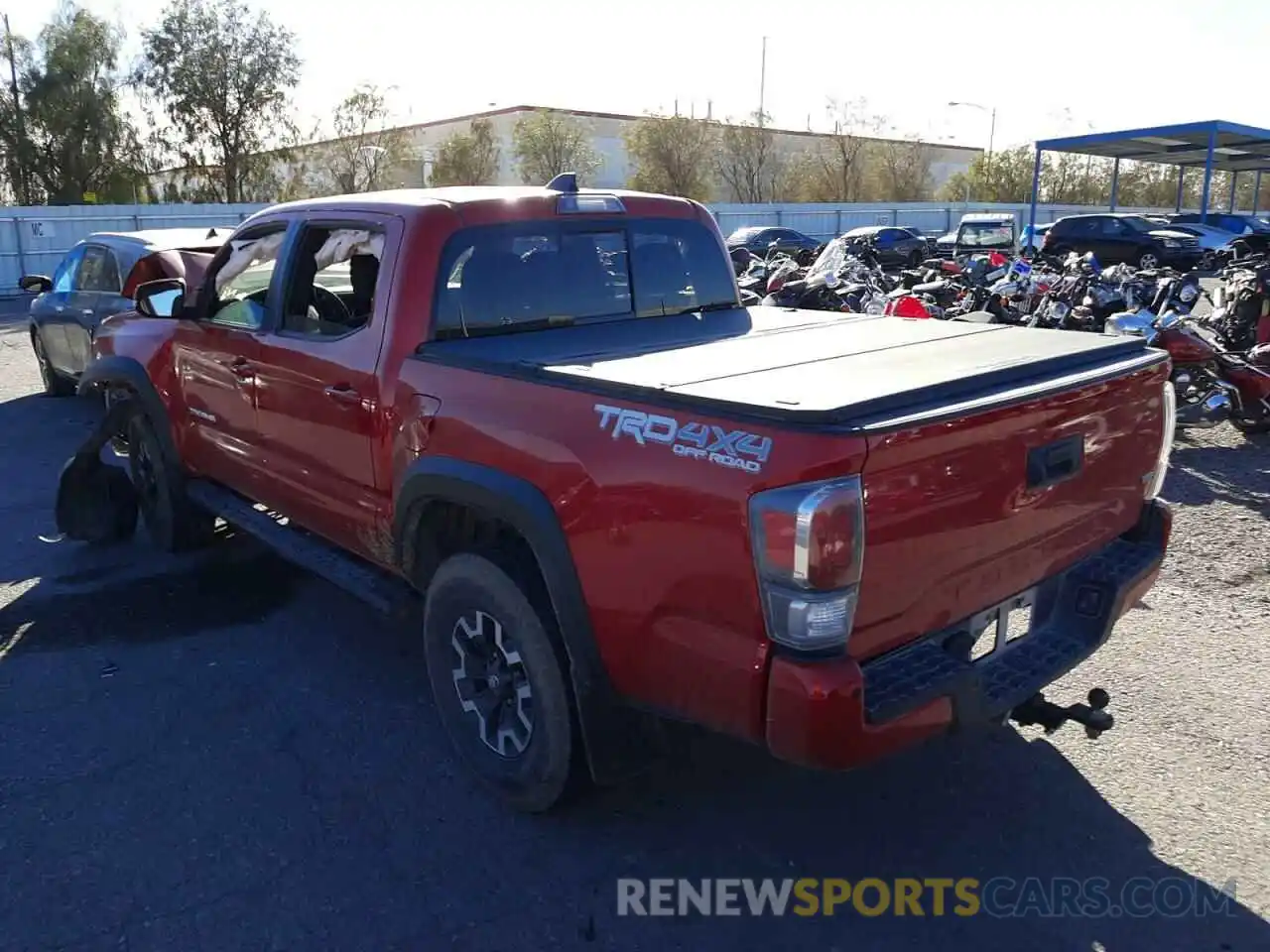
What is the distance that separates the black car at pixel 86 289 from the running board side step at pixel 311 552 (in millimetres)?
3518

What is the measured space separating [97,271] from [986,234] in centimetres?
2421

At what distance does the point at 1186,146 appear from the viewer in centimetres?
3422

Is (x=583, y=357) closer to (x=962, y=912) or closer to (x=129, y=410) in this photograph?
(x=962, y=912)

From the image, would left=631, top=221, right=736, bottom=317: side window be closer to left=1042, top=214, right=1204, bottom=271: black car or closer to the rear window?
the rear window

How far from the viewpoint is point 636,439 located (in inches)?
107

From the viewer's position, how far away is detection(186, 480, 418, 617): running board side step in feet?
13.1

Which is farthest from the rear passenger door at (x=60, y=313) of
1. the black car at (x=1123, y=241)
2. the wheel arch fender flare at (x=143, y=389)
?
the black car at (x=1123, y=241)

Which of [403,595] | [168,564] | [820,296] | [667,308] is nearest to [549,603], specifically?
[403,595]

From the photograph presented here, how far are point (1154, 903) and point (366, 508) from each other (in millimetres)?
3012

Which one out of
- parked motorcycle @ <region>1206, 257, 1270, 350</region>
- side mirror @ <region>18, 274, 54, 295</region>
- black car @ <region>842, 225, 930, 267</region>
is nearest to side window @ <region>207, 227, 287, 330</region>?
side mirror @ <region>18, 274, 54, 295</region>

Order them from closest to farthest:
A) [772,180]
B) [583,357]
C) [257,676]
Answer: [583,357]
[257,676]
[772,180]

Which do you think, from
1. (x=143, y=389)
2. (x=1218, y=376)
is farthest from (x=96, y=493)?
(x=1218, y=376)

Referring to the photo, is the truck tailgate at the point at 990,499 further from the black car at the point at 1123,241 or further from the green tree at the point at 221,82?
the green tree at the point at 221,82

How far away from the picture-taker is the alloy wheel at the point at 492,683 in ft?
10.9
